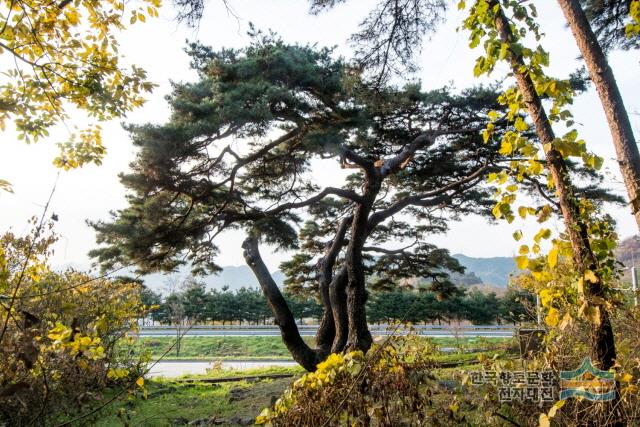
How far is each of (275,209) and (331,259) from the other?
76.0 inches

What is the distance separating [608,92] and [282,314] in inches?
278

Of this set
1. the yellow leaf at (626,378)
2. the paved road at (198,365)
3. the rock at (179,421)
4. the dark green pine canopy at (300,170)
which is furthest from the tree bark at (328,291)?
the yellow leaf at (626,378)

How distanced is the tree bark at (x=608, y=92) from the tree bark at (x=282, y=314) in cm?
664

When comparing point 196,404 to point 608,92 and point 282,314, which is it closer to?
point 282,314

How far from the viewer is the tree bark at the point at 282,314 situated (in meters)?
8.48

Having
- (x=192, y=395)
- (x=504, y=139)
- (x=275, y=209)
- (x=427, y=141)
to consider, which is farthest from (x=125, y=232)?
(x=504, y=139)

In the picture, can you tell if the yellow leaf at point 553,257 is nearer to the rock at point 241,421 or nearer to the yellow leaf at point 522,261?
the yellow leaf at point 522,261

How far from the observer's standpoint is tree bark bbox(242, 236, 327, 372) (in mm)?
8477

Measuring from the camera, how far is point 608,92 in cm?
279

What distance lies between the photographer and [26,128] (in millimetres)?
2973

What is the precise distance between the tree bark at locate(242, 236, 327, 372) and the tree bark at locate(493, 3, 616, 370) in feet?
22.3

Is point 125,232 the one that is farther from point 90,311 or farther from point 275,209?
point 275,209

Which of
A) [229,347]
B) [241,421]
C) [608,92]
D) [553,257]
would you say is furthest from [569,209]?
[229,347]

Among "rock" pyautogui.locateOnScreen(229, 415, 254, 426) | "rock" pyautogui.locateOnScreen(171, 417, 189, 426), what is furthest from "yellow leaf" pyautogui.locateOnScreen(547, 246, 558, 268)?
"rock" pyautogui.locateOnScreen(171, 417, 189, 426)
